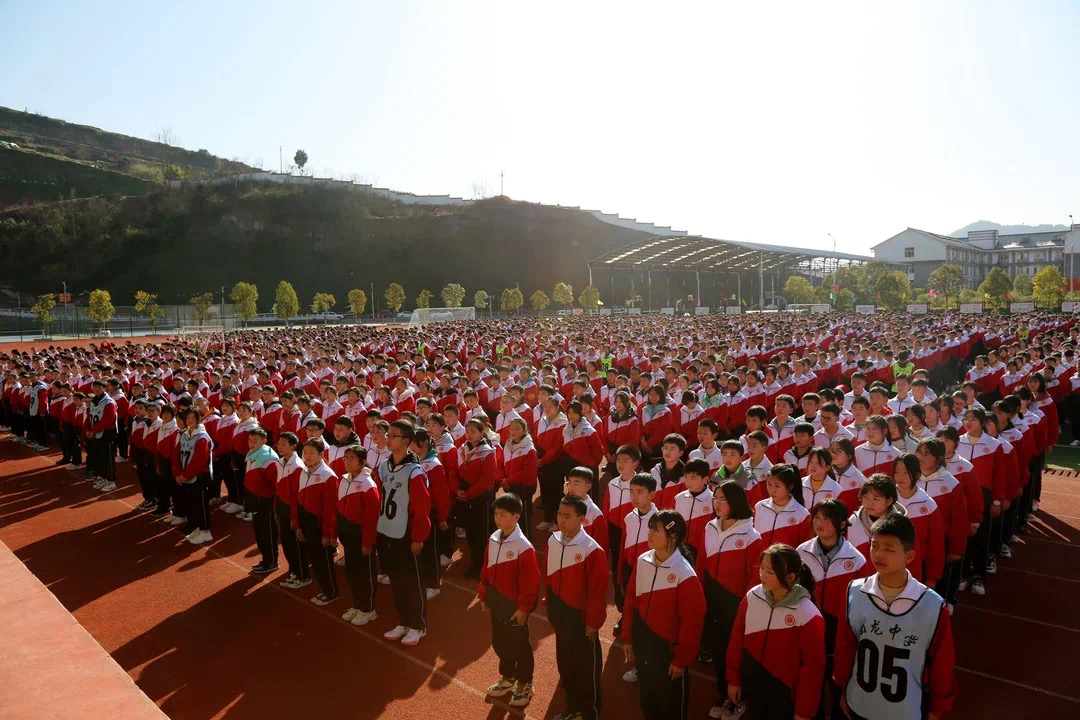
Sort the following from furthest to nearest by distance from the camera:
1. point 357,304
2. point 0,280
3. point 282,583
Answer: point 0,280, point 357,304, point 282,583

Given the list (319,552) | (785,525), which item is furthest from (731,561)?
(319,552)

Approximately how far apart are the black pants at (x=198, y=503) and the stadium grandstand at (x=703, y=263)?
148ft

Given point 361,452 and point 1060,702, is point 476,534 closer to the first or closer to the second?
point 361,452

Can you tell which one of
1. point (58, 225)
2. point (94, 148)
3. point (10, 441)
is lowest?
point (10, 441)

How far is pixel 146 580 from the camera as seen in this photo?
24.6 ft

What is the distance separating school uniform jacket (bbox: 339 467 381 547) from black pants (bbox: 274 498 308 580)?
3.32 feet

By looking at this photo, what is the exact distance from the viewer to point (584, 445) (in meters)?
8.10

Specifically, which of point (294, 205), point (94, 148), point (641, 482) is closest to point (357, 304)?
point (294, 205)

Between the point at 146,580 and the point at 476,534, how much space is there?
375cm

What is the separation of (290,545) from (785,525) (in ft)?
16.5

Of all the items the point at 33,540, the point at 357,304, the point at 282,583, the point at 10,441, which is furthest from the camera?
the point at 357,304

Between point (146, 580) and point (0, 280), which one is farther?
point (0, 280)

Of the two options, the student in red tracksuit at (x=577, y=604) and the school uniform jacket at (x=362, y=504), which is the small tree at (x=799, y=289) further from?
the student in red tracksuit at (x=577, y=604)

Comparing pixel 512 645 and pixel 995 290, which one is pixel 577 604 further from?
pixel 995 290
